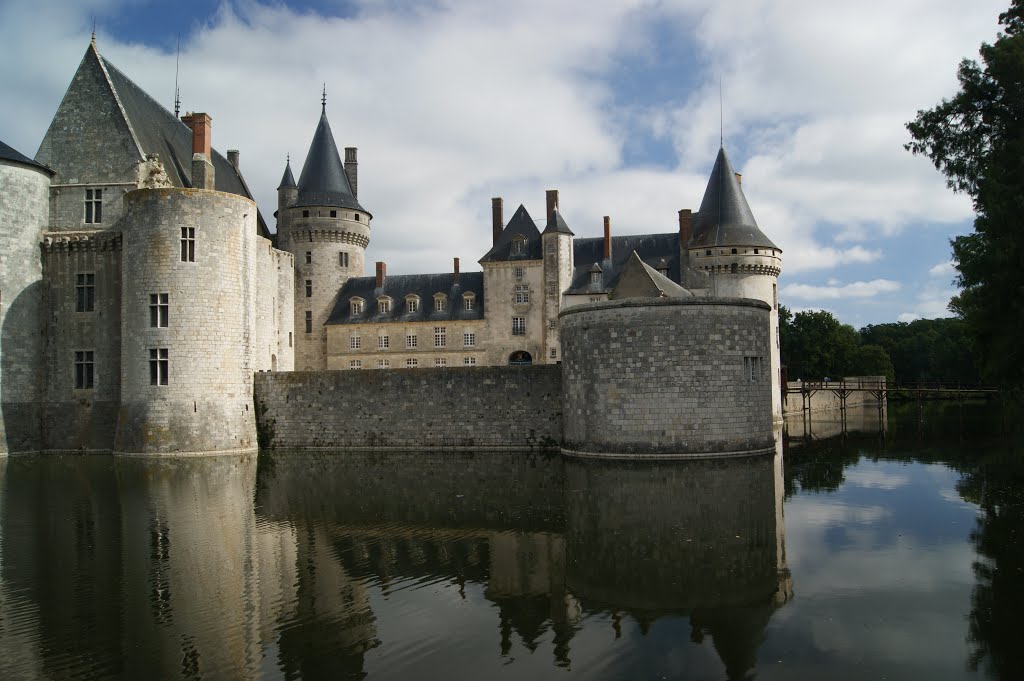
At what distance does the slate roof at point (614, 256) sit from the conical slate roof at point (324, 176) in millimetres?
11714

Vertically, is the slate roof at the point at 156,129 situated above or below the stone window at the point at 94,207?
above

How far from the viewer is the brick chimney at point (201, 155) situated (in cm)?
2484

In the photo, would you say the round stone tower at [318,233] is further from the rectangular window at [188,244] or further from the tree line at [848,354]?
the tree line at [848,354]

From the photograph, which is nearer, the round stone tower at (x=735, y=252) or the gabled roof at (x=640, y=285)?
the gabled roof at (x=640, y=285)

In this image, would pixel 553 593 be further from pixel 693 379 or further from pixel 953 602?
pixel 693 379

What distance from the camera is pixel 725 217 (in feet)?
114

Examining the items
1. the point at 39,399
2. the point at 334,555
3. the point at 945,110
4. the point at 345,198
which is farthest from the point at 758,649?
the point at 345,198

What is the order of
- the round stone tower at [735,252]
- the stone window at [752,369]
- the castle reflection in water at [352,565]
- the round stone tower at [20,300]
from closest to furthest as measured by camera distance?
the castle reflection in water at [352,565] → the stone window at [752,369] → the round stone tower at [20,300] → the round stone tower at [735,252]

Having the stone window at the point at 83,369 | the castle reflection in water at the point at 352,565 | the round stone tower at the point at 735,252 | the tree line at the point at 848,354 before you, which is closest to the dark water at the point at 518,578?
the castle reflection in water at the point at 352,565

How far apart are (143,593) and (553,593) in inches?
184

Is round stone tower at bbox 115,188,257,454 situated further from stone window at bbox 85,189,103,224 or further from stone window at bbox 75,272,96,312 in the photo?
stone window at bbox 85,189,103,224

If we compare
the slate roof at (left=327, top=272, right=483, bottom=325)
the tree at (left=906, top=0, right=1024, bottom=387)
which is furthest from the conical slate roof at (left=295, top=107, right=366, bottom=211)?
the tree at (left=906, top=0, right=1024, bottom=387)

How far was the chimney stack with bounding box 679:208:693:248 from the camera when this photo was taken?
1432 inches

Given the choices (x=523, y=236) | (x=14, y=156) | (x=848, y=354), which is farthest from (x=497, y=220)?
(x=848, y=354)
